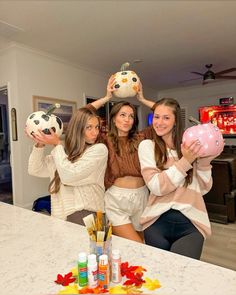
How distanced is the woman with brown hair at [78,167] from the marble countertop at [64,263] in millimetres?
188

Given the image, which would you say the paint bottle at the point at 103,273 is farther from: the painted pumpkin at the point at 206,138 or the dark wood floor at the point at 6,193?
the dark wood floor at the point at 6,193

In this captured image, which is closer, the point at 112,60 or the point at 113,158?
the point at 113,158

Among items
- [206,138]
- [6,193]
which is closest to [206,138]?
[206,138]

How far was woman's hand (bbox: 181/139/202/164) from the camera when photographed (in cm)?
114

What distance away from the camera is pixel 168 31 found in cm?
346

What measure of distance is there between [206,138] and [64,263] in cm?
83

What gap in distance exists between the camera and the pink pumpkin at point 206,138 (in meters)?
1.15

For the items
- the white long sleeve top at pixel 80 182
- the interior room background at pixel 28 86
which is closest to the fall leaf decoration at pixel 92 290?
the white long sleeve top at pixel 80 182

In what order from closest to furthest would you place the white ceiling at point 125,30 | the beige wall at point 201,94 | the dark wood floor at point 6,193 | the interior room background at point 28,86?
the white ceiling at point 125,30 < the interior room background at point 28,86 < the dark wood floor at point 6,193 < the beige wall at point 201,94

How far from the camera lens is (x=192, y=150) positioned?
1.15m

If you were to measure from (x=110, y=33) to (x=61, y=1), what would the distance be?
974 millimetres

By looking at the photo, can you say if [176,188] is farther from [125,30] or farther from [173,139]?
[125,30]

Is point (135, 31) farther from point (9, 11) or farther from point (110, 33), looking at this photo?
point (9, 11)

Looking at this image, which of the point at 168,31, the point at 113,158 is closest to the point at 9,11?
the point at 168,31
